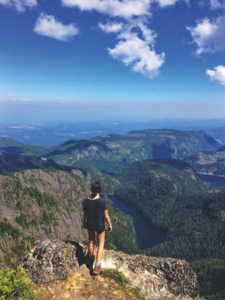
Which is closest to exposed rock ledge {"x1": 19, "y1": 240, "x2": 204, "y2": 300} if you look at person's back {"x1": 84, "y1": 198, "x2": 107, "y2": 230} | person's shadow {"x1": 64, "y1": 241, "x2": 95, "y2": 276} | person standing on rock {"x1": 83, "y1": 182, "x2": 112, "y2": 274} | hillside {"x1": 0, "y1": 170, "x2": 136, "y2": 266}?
person's shadow {"x1": 64, "y1": 241, "x2": 95, "y2": 276}

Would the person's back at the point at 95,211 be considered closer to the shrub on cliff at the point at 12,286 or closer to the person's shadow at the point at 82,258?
the person's shadow at the point at 82,258

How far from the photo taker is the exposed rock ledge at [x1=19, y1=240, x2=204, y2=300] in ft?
56.4

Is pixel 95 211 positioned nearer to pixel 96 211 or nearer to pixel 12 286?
pixel 96 211

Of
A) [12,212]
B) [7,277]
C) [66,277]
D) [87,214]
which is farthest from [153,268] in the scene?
[12,212]

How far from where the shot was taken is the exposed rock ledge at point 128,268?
1720 centimetres

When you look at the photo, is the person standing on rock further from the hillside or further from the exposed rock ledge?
the hillside

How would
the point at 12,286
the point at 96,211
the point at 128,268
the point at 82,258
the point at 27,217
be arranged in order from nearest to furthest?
the point at 12,286 → the point at 96,211 → the point at 82,258 → the point at 128,268 → the point at 27,217

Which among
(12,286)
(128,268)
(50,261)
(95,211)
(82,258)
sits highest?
(95,211)

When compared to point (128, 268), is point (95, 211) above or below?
above

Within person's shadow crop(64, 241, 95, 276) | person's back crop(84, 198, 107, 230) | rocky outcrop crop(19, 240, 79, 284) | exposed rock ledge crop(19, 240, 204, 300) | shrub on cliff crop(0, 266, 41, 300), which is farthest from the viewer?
person's shadow crop(64, 241, 95, 276)

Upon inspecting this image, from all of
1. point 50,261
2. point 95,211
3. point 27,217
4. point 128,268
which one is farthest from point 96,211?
point 27,217

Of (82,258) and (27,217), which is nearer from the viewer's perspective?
(82,258)

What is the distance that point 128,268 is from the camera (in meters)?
20.3

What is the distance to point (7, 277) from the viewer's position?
12156 millimetres
